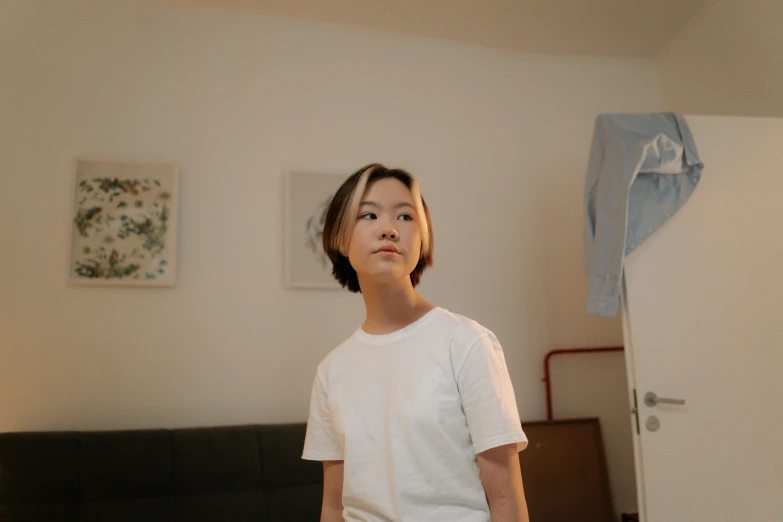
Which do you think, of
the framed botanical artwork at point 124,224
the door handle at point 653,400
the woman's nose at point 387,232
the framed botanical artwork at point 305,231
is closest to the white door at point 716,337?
the door handle at point 653,400

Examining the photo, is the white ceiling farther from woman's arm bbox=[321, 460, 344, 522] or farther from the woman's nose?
woman's arm bbox=[321, 460, 344, 522]

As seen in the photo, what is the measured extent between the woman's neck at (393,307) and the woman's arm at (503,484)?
0.27 metres

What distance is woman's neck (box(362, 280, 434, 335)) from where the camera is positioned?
1089 millimetres

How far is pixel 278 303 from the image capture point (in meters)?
2.49

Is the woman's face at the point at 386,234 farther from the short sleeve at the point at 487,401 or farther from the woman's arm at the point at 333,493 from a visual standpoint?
the woman's arm at the point at 333,493

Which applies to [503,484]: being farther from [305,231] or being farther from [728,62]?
[728,62]

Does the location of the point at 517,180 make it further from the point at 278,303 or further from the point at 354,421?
the point at 354,421

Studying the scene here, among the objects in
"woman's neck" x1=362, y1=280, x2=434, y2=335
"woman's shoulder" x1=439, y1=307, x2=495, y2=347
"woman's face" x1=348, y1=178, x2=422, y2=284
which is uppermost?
"woman's face" x1=348, y1=178, x2=422, y2=284

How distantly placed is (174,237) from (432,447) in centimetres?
176

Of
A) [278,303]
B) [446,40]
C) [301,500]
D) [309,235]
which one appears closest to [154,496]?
[301,500]

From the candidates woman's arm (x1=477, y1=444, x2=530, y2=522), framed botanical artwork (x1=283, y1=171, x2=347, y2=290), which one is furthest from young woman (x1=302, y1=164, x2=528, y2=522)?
framed botanical artwork (x1=283, y1=171, x2=347, y2=290)

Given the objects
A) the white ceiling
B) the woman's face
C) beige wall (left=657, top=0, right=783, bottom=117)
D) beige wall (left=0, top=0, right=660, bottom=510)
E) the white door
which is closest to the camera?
the woman's face

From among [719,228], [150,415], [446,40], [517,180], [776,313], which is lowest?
[150,415]

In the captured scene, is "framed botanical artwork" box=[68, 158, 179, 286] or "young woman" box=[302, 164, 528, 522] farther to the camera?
"framed botanical artwork" box=[68, 158, 179, 286]
